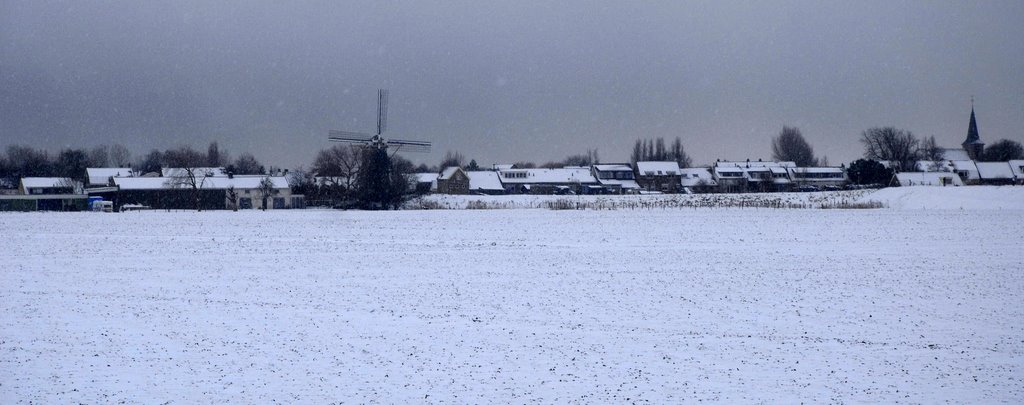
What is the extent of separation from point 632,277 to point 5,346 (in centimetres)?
1436

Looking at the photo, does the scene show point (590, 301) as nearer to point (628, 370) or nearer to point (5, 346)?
point (628, 370)

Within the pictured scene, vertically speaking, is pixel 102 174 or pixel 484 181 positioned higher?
pixel 102 174

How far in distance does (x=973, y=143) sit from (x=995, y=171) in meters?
36.7

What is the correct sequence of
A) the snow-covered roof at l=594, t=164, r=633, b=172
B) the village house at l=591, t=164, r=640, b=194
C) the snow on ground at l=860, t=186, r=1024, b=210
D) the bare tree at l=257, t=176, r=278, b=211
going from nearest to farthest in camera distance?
1. the snow on ground at l=860, t=186, r=1024, b=210
2. the bare tree at l=257, t=176, r=278, b=211
3. the village house at l=591, t=164, r=640, b=194
4. the snow-covered roof at l=594, t=164, r=633, b=172

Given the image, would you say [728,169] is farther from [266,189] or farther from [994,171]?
[266,189]

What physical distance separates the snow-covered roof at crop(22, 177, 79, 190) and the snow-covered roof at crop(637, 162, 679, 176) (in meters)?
87.4

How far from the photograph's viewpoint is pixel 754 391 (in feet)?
35.5

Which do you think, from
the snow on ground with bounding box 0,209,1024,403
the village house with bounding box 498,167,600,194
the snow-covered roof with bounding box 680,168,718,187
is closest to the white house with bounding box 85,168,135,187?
the village house with bounding box 498,167,600,194

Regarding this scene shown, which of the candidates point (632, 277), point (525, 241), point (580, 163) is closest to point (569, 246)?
point (525, 241)

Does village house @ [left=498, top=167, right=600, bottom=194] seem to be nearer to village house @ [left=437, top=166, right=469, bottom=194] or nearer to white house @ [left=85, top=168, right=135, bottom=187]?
village house @ [left=437, top=166, right=469, bottom=194]

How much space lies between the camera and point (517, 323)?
15.4 m

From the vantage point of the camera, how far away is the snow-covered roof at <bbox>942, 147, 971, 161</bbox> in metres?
143

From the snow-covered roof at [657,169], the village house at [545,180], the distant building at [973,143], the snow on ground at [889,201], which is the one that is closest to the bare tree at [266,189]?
the snow on ground at [889,201]

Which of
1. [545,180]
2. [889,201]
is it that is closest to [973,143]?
[545,180]
